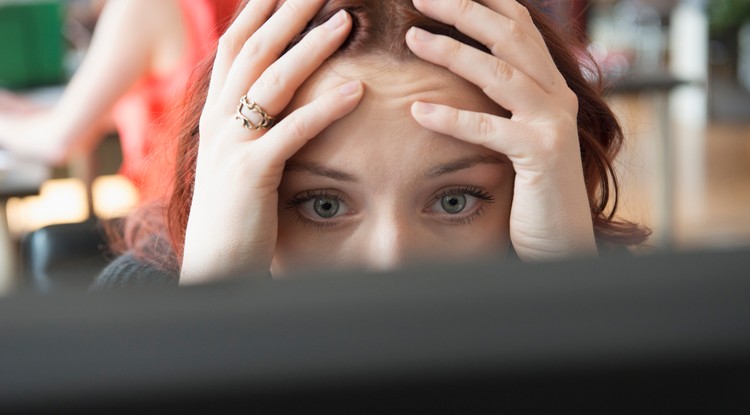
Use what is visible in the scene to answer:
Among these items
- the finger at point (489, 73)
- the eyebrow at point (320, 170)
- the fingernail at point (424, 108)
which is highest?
the finger at point (489, 73)

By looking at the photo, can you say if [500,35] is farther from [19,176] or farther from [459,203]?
Answer: [19,176]

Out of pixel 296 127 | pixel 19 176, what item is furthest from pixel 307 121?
pixel 19 176

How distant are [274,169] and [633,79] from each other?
9.91 ft

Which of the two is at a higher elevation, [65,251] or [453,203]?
[65,251]

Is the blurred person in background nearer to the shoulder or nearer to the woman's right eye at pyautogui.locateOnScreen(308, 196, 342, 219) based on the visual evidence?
the shoulder

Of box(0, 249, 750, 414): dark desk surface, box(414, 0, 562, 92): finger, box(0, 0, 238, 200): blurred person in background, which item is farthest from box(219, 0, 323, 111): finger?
box(0, 0, 238, 200): blurred person in background

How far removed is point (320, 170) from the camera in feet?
2.50

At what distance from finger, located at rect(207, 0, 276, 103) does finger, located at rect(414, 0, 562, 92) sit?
0.15 metres

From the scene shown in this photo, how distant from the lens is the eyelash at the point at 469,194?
78 cm

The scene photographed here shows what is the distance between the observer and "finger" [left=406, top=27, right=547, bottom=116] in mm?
746

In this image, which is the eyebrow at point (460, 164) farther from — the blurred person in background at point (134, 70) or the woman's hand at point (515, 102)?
the blurred person in background at point (134, 70)

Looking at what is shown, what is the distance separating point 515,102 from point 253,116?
21 centimetres

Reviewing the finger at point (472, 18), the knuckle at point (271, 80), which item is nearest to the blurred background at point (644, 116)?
the finger at point (472, 18)

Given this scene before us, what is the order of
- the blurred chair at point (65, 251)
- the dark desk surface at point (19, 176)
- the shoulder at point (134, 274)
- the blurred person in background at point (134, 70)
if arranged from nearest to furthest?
the shoulder at point (134, 274) → the blurred chair at point (65, 251) → the blurred person in background at point (134, 70) → the dark desk surface at point (19, 176)
